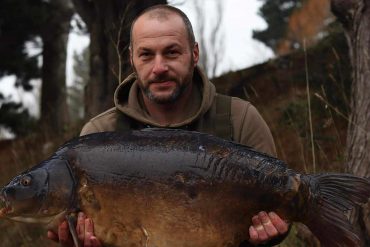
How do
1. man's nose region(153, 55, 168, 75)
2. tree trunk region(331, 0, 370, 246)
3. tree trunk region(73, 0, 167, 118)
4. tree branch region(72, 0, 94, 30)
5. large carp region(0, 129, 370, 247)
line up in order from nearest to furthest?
large carp region(0, 129, 370, 247) → man's nose region(153, 55, 168, 75) → tree trunk region(331, 0, 370, 246) → tree trunk region(73, 0, 167, 118) → tree branch region(72, 0, 94, 30)

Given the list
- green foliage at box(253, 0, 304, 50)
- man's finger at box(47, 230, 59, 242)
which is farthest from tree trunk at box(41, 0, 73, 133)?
green foliage at box(253, 0, 304, 50)

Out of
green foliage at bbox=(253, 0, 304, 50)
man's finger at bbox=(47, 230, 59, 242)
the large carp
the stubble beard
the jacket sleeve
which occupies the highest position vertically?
green foliage at bbox=(253, 0, 304, 50)

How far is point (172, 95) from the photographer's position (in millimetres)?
2949

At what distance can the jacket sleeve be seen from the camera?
3107mm

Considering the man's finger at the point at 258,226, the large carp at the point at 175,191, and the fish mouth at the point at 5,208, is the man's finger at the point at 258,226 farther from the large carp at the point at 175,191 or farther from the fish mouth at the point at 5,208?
the fish mouth at the point at 5,208

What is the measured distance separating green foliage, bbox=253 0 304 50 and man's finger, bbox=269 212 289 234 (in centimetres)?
2700

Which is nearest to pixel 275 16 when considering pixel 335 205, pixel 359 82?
pixel 359 82

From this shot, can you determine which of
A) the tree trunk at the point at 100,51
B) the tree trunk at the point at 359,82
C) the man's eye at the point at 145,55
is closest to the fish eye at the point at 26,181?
the man's eye at the point at 145,55

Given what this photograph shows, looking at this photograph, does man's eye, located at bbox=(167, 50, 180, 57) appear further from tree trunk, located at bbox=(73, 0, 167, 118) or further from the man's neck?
tree trunk, located at bbox=(73, 0, 167, 118)

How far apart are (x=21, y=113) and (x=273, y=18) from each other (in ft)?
59.9

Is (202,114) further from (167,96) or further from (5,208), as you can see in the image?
(5,208)

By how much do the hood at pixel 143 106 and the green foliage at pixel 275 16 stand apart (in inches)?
1035

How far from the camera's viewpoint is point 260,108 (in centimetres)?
875

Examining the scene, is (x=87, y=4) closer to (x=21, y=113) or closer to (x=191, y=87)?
(x=191, y=87)
